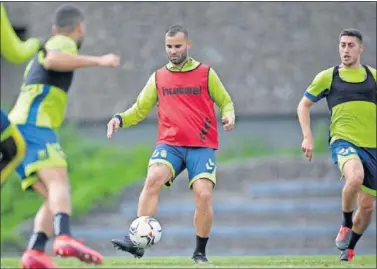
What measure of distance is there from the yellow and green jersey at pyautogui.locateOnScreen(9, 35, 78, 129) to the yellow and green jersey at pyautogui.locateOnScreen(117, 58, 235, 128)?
155 centimetres

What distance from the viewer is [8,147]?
891 centimetres

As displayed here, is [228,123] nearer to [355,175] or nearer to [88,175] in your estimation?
[355,175]

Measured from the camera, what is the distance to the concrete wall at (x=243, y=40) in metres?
24.1

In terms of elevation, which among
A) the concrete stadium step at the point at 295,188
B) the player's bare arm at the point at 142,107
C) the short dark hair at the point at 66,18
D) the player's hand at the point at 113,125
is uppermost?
the short dark hair at the point at 66,18

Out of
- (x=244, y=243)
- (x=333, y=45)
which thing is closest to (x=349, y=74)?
(x=244, y=243)

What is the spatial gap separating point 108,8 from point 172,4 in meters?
1.24

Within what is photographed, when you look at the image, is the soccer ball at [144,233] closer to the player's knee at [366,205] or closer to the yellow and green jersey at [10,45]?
the player's knee at [366,205]

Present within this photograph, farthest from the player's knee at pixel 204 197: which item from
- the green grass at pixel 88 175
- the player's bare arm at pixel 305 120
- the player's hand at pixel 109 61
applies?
the green grass at pixel 88 175

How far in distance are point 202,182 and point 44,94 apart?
76.5 inches

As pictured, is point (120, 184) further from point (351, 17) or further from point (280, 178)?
point (351, 17)

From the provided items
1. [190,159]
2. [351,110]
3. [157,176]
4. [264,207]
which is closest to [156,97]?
[190,159]

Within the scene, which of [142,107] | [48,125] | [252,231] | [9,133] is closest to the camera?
[9,133]

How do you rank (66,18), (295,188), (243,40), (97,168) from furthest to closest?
(97,168) → (243,40) → (295,188) → (66,18)

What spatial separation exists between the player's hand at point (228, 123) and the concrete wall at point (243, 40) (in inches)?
495
